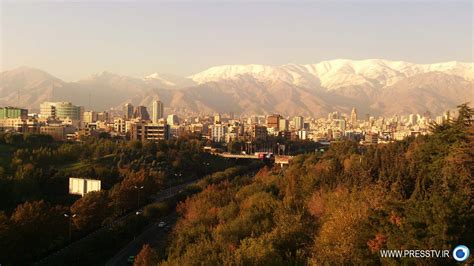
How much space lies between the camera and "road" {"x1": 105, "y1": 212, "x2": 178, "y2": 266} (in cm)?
1587

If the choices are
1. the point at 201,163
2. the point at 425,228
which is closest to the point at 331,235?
the point at 425,228

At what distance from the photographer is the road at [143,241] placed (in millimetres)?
15873

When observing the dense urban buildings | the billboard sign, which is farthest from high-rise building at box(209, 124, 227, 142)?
the billboard sign

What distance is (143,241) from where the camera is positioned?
18.0 meters

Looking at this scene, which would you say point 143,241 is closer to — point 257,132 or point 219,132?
point 257,132

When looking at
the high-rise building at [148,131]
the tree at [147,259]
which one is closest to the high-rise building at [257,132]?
the high-rise building at [148,131]

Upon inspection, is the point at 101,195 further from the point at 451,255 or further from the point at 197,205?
the point at 451,255

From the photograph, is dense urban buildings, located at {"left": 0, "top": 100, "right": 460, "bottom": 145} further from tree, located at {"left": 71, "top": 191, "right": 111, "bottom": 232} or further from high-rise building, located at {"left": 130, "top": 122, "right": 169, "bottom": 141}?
tree, located at {"left": 71, "top": 191, "right": 111, "bottom": 232}

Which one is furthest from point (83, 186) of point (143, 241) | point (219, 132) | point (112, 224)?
point (219, 132)

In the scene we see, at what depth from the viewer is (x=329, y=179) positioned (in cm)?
1998

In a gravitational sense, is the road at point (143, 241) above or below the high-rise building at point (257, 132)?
below

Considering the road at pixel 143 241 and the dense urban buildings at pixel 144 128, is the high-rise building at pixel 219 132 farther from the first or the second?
the road at pixel 143 241

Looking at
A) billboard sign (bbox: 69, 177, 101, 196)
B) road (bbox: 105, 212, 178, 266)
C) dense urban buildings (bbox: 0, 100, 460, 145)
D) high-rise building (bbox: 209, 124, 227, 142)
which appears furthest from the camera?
high-rise building (bbox: 209, 124, 227, 142)

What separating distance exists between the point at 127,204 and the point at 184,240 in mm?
8550
